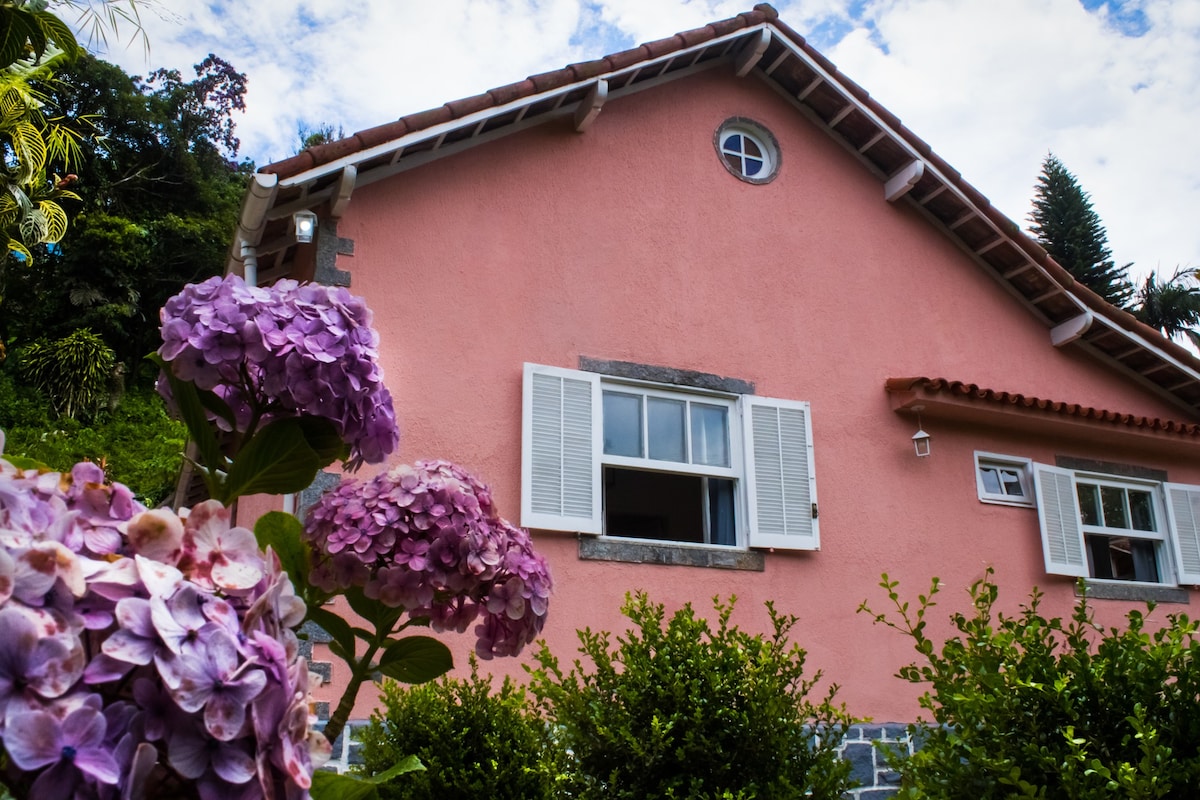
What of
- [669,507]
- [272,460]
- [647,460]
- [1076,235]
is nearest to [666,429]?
[647,460]

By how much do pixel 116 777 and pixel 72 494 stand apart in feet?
1.17

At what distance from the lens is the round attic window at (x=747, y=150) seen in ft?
27.3

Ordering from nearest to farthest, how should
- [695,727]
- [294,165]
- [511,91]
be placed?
1. [695,727]
2. [294,165]
3. [511,91]

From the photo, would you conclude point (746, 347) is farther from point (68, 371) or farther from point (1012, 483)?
point (68, 371)

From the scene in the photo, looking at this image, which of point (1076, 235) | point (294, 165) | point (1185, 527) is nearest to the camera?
point (294, 165)

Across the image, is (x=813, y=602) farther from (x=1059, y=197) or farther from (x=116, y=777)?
(x=1059, y=197)

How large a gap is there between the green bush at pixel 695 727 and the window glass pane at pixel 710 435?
3.30 meters

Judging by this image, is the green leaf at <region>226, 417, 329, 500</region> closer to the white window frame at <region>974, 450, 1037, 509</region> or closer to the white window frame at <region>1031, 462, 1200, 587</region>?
the white window frame at <region>974, 450, 1037, 509</region>

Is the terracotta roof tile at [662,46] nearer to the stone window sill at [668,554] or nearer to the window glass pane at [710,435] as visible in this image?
the window glass pane at [710,435]

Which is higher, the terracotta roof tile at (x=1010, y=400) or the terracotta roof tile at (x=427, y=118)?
the terracotta roof tile at (x=427, y=118)

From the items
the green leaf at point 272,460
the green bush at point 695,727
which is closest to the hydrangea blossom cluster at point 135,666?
the green leaf at point 272,460

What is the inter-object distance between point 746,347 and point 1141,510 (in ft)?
14.4

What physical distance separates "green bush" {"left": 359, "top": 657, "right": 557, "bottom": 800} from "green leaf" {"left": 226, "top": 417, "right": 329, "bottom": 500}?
266cm

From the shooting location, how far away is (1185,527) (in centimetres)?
912
